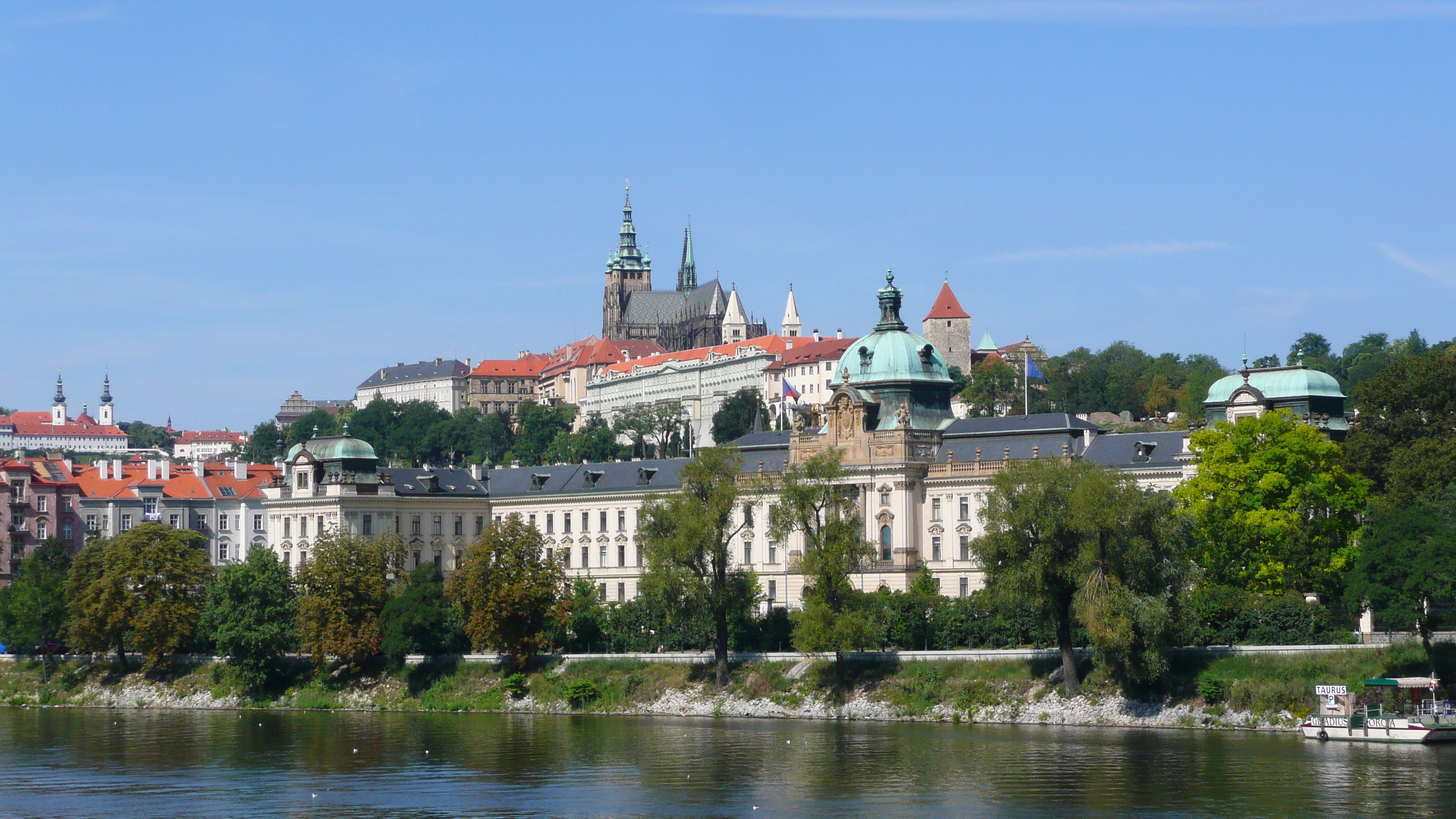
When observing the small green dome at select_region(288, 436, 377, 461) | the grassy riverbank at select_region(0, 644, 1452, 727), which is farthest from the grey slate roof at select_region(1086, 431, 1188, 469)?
the small green dome at select_region(288, 436, 377, 461)

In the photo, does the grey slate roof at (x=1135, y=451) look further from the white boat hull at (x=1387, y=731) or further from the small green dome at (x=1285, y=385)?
the white boat hull at (x=1387, y=731)

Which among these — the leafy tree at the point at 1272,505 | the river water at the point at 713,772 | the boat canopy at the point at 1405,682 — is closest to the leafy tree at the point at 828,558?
the river water at the point at 713,772

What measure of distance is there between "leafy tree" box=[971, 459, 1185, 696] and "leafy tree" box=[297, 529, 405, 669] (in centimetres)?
3308

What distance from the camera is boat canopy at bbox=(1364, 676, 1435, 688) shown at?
3004 inches

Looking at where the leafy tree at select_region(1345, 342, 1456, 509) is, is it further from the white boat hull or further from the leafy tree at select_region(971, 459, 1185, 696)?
the white boat hull

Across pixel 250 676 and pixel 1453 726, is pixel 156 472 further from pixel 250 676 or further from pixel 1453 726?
pixel 1453 726

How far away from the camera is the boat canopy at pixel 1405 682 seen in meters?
76.3

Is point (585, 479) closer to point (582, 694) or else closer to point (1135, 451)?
point (582, 694)

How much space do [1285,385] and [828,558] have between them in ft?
111

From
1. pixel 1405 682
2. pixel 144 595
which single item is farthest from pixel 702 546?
pixel 144 595

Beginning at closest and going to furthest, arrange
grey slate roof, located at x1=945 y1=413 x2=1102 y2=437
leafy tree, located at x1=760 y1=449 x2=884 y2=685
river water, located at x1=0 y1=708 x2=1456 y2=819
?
river water, located at x1=0 y1=708 x2=1456 y2=819, leafy tree, located at x1=760 y1=449 x2=884 y2=685, grey slate roof, located at x1=945 y1=413 x2=1102 y2=437

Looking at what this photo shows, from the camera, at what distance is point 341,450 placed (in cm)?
13100

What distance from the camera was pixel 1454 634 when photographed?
79.9 metres

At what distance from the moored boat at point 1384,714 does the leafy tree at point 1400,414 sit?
20489 millimetres
